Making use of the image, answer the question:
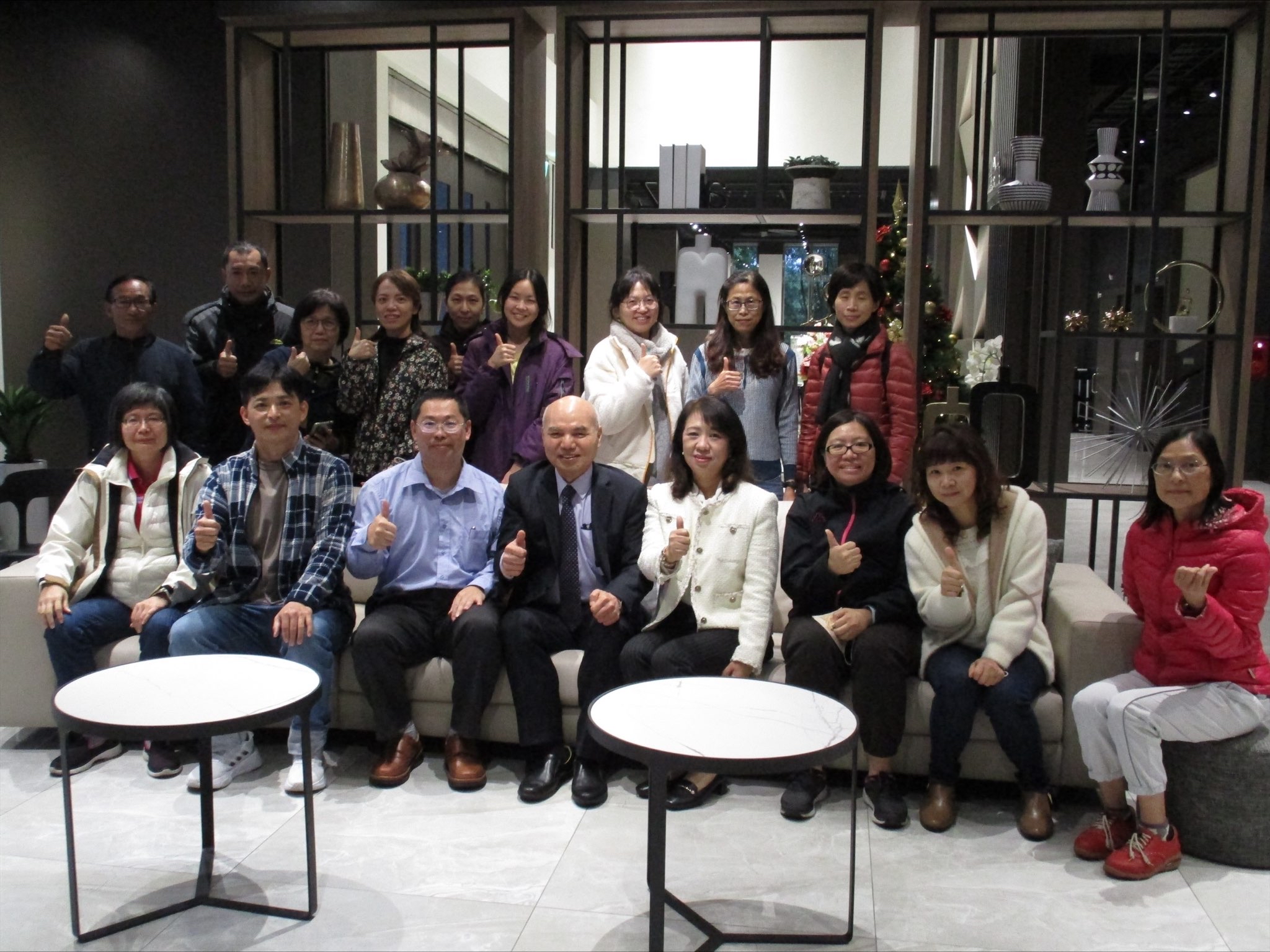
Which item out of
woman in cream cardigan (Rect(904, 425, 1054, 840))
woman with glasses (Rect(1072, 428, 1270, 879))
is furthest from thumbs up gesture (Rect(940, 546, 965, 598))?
woman with glasses (Rect(1072, 428, 1270, 879))

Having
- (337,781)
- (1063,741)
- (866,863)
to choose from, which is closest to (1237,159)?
(1063,741)

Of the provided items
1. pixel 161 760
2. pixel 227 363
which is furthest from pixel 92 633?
pixel 227 363

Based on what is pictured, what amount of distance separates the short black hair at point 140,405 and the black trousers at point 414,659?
0.86 m

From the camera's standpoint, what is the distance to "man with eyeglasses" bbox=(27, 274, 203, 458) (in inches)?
150

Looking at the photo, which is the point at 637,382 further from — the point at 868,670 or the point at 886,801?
the point at 886,801

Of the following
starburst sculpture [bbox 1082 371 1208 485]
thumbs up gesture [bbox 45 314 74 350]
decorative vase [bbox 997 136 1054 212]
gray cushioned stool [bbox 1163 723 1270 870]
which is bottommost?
gray cushioned stool [bbox 1163 723 1270 870]

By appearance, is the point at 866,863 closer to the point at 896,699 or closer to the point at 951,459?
the point at 896,699

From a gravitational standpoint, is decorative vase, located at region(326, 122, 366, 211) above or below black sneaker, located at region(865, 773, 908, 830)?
above

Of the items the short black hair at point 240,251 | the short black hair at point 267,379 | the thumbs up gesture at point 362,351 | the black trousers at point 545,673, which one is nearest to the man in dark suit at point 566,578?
the black trousers at point 545,673

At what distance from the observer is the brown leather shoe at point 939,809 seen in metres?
2.78

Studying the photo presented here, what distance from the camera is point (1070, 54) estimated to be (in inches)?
249

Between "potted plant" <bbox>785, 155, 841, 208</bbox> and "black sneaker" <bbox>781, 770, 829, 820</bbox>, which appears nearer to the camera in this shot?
"black sneaker" <bbox>781, 770, 829, 820</bbox>

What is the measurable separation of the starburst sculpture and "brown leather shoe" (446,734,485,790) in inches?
107

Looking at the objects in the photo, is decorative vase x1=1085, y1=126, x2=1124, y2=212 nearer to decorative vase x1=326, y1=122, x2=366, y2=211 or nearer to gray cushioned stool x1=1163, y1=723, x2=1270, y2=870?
gray cushioned stool x1=1163, y1=723, x2=1270, y2=870
